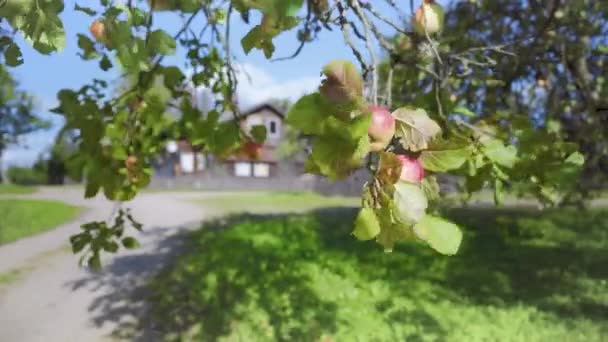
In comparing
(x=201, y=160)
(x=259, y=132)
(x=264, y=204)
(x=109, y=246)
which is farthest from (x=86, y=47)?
(x=264, y=204)

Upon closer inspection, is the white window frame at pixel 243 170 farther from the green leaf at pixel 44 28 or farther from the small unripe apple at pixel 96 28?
the green leaf at pixel 44 28

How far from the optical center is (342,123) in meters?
1.01

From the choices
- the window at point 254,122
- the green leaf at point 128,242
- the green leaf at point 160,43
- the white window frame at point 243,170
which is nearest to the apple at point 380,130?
the green leaf at point 160,43

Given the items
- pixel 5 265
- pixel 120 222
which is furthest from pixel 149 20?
pixel 5 265

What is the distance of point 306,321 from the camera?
213 inches

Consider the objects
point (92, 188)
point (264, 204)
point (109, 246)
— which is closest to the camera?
point (92, 188)

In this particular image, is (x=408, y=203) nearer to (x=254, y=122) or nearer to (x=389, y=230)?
(x=389, y=230)

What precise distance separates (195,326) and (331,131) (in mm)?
5052

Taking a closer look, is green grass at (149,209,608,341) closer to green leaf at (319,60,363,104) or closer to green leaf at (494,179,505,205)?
green leaf at (494,179,505,205)

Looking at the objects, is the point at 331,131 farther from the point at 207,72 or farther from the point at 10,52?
the point at 207,72

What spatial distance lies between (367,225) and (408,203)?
0.33 feet

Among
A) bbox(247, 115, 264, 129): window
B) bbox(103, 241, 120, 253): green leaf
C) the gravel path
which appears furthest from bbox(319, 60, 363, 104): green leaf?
the gravel path

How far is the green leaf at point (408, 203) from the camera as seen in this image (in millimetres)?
996

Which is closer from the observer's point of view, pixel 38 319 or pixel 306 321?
pixel 306 321
